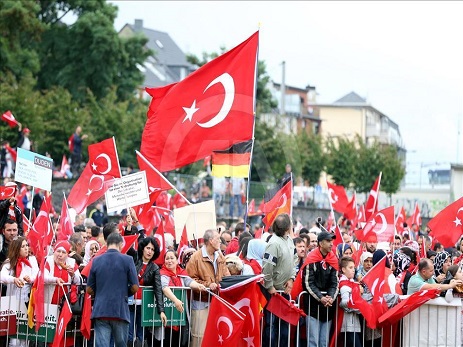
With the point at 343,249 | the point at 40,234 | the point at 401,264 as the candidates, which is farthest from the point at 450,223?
the point at 40,234

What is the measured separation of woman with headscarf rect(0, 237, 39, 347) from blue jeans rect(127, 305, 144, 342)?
1.28 m

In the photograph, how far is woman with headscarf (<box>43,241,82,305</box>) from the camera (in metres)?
13.8

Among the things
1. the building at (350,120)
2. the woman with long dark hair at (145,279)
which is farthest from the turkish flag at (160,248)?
the building at (350,120)

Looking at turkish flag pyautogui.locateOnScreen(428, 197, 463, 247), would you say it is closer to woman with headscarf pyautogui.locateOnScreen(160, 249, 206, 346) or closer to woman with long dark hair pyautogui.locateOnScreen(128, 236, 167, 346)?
woman with headscarf pyautogui.locateOnScreen(160, 249, 206, 346)

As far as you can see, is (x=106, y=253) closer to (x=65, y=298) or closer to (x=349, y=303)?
(x=65, y=298)

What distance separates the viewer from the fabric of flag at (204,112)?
17062 mm

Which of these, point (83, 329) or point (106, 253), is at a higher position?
point (106, 253)

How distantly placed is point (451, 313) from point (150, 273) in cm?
367

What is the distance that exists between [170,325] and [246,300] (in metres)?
1.03

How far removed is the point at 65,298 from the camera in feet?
45.0

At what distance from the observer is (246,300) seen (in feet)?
45.6

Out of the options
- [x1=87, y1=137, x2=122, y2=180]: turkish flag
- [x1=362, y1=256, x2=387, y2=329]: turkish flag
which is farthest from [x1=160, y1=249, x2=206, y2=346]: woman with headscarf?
[x1=87, y1=137, x2=122, y2=180]: turkish flag

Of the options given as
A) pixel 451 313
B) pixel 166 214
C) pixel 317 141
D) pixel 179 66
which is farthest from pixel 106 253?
pixel 179 66

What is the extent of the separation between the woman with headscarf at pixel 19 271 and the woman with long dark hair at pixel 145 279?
1.26 meters
